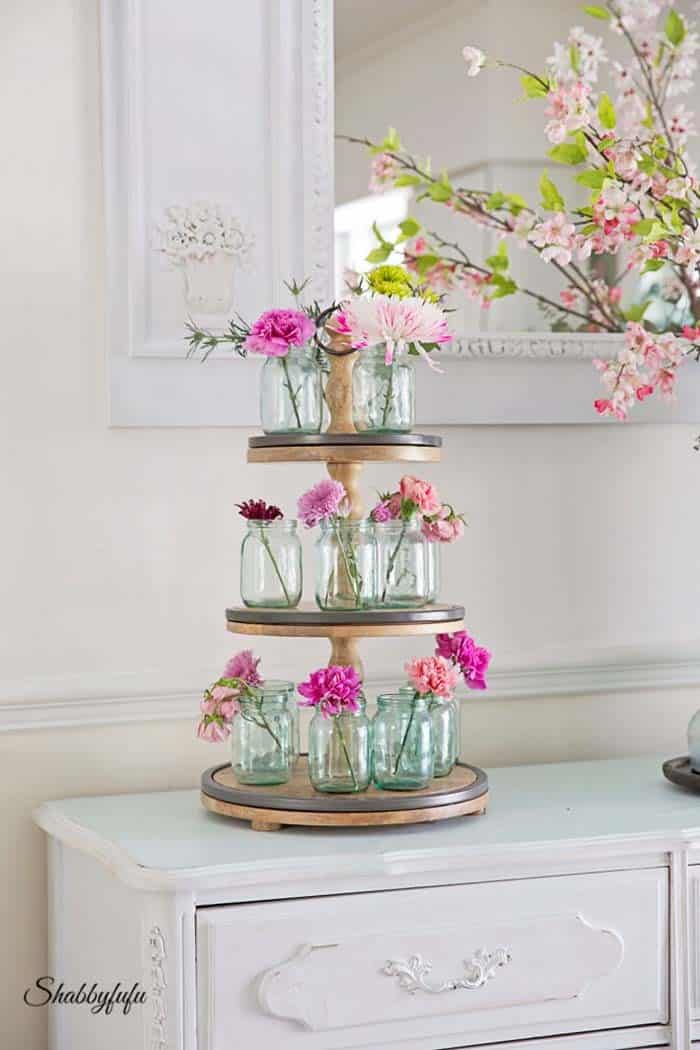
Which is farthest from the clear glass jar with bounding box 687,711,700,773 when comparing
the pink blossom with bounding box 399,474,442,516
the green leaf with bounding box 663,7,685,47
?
the green leaf with bounding box 663,7,685,47

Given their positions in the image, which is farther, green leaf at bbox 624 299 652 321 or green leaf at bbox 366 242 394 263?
green leaf at bbox 624 299 652 321

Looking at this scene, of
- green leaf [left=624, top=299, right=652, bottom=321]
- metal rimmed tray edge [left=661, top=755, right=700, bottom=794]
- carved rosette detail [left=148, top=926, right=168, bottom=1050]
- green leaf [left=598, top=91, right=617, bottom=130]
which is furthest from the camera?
green leaf [left=624, top=299, right=652, bottom=321]

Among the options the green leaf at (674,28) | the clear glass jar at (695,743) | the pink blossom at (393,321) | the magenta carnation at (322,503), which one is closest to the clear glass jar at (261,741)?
the magenta carnation at (322,503)

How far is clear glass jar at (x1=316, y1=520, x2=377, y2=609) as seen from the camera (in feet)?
5.49

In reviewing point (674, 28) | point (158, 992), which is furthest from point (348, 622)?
point (674, 28)

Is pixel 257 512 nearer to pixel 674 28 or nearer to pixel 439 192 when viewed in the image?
pixel 439 192

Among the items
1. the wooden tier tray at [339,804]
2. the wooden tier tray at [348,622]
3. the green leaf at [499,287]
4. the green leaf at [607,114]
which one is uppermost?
the green leaf at [607,114]

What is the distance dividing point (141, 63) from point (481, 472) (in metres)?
0.73

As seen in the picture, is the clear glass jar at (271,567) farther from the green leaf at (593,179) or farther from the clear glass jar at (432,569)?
the green leaf at (593,179)

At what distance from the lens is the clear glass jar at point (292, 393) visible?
170 cm

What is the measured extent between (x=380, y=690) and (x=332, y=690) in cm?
47

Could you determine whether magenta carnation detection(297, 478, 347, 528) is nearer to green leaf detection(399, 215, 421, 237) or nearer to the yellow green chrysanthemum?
the yellow green chrysanthemum

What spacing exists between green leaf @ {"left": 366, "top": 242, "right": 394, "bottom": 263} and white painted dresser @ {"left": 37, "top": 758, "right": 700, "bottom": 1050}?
0.81 meters

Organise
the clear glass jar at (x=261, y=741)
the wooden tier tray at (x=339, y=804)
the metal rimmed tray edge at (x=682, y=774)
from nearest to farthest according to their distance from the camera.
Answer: the wooden tier tray at (x=339, y=804), the clear glass jar at (x=261, y=741), the metal rimmed tray edge at (x=682, y=774)
